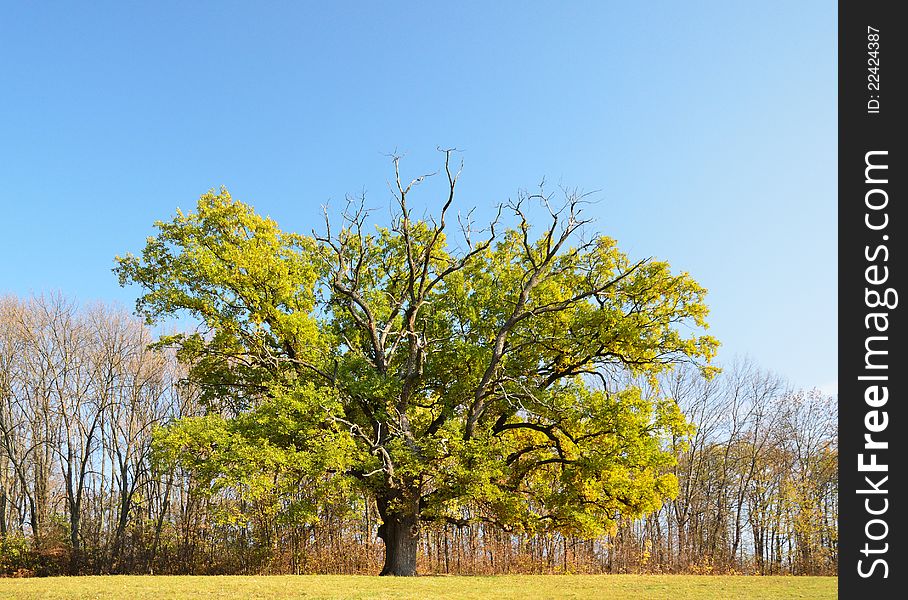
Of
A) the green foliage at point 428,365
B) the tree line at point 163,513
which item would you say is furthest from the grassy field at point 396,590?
Result: the tree line at point 163,513

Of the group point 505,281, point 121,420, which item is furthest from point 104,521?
point 505,281

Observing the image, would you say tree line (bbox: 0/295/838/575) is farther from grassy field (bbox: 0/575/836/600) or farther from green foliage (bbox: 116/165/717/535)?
grassy field (bbox: 0/575/836/600)

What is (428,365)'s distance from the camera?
2020cm

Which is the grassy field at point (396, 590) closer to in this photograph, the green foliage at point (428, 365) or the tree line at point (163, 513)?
the green foliage at point (428, 365)

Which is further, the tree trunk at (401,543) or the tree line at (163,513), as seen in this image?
the tree line at (163,513)

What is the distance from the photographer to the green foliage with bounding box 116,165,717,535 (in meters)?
17.4

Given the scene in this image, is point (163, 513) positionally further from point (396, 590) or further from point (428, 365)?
point (396, 590)

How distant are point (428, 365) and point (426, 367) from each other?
0.11 metres

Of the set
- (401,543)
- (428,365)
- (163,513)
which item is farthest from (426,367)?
(163,513)

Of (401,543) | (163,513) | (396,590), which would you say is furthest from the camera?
(163,513)

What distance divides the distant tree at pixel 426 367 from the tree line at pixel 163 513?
197 cm

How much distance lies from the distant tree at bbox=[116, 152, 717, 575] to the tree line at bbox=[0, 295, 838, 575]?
197 cm

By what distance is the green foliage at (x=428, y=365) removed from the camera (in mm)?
17375
